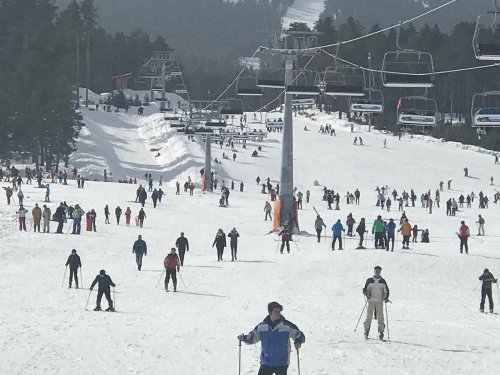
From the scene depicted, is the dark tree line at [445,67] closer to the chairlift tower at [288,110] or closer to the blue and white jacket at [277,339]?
the chairlift tower at [288,110]

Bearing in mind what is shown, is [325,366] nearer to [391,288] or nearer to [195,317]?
[195,317]

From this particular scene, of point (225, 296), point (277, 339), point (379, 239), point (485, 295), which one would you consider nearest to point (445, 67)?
point (379, 239)

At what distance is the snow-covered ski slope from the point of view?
40.5ft

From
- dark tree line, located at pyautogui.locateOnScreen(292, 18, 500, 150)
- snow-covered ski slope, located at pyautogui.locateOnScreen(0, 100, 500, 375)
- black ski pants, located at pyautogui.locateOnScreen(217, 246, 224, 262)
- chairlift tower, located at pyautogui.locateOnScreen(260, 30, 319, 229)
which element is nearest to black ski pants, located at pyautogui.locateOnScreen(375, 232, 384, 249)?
snow-covered ski slope, located at pyautogui.locateOnScreen(0, 100, 500, 375)

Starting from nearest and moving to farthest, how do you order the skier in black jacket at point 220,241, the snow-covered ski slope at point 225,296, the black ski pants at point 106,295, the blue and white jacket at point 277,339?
the blue and white jacket at point 277,339 → the snow-covered ski slope at point 225,296 → the black ski pants at point 106,295 → the skier in black jacket at point 220,241

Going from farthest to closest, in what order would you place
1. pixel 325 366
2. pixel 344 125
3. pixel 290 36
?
pixel 344 125 < pixel 290 36 < pixel 325 366

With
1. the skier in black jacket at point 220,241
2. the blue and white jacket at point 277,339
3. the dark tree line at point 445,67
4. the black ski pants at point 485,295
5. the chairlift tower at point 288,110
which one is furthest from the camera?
the dark tree line at point 445,67

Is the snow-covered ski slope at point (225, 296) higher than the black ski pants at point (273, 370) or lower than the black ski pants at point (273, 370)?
lower

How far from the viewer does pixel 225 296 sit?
19094 mm

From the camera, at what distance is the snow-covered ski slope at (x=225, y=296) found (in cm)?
1234

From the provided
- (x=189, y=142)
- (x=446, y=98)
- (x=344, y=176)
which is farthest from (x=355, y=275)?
(x=446, y=98)

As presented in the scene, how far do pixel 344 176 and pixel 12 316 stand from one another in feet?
154

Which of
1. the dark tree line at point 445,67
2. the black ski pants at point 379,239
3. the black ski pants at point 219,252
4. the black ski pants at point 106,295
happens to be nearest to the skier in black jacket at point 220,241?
the black ski pants at point 219,252

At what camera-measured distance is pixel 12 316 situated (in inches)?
612
